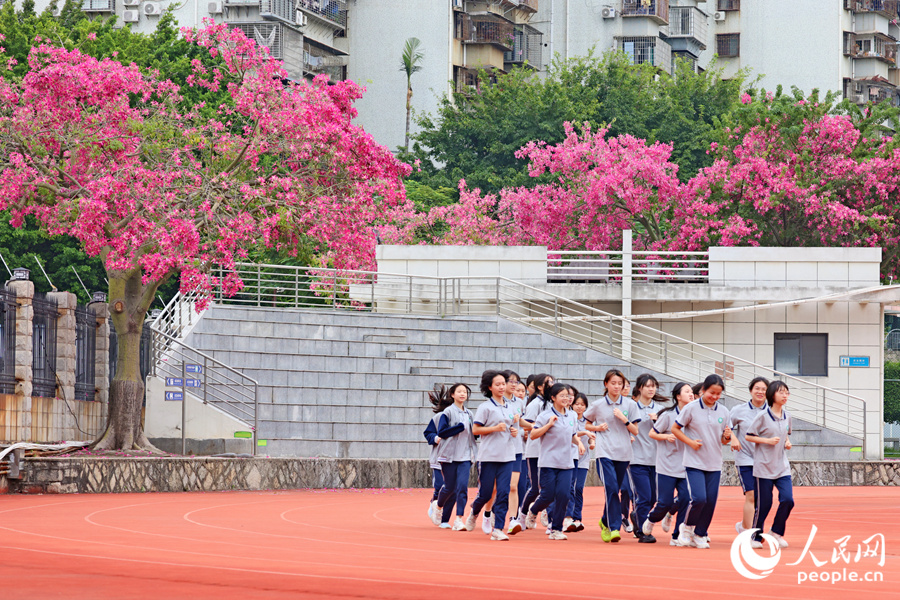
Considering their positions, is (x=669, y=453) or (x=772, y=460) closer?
(x=772, y=460)

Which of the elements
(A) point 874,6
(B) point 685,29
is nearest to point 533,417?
(B) point 685,29

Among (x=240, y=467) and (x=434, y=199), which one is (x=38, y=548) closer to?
(x=240, y=467)

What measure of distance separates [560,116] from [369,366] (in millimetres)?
28423

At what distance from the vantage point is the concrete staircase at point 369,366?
27.6 metres

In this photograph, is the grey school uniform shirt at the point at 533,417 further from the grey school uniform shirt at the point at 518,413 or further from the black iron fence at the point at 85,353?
the black iron fence at the point at 85,353

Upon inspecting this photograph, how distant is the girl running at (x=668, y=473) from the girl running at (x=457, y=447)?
2.03 m

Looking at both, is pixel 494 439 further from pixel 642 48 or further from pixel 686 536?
pixel 642 48

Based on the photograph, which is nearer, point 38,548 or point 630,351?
point 38,548

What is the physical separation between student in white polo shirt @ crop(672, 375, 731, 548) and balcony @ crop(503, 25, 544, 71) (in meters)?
58.7

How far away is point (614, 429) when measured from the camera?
1434 cm

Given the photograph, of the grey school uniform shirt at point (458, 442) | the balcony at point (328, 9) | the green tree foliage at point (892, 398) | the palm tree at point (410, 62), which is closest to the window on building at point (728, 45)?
the palm tree at point (410, 62)

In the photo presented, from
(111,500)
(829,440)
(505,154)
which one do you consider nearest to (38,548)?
(111,500)

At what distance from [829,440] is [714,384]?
59.8 ft

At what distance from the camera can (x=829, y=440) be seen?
3045cm
